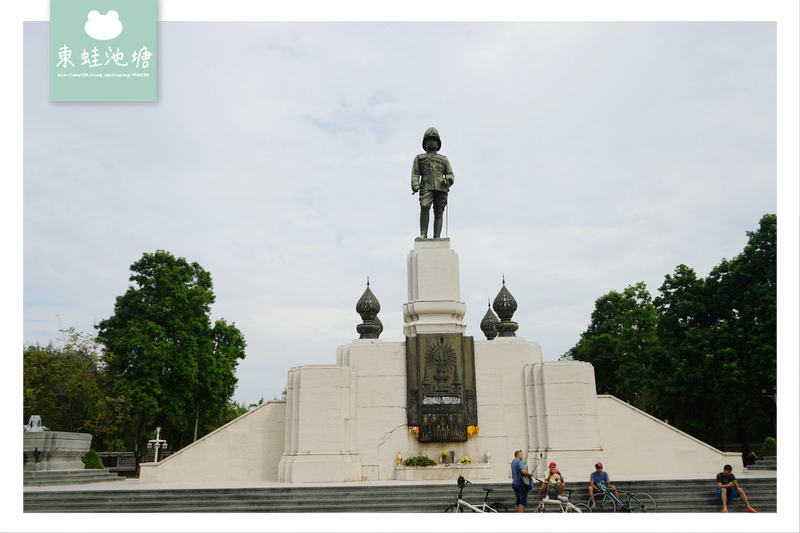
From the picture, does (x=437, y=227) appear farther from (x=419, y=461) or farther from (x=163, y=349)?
(x=163, y=349)

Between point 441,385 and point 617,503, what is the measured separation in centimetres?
651

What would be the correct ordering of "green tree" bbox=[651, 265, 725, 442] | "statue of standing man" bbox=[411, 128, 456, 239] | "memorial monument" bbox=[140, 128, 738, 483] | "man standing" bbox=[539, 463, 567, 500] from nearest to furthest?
"man standing" bbox=[539, 463, 567, 500], "memorial monument" bbox=[140, 128, 738, 483], "statue of standing man" bbox=[411, 128, 456, 239], "green tree" bbox=[651, 265, 725, 442]

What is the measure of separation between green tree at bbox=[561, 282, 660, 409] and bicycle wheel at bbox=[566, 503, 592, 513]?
26.0m

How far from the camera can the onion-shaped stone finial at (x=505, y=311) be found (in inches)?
763

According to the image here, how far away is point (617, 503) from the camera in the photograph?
12180mm

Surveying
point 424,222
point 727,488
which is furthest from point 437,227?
point 727,488

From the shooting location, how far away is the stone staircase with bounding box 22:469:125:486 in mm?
16812

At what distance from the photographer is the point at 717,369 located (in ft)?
89.5

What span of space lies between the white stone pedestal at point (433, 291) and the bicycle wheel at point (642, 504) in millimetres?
7031

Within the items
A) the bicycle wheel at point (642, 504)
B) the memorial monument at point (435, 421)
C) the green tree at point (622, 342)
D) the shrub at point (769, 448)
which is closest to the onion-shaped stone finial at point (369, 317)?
the memorial monument at point (435, 421)

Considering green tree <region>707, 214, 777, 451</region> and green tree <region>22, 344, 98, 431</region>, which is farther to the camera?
green tree <region>22, 344, 98, 431</region>

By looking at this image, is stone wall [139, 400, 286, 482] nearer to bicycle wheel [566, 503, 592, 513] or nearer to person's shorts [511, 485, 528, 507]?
person's shorts [511, 485, 528, 507]

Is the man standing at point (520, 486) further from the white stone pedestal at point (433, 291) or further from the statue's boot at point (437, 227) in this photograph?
the statue's boot at point (437, 227)

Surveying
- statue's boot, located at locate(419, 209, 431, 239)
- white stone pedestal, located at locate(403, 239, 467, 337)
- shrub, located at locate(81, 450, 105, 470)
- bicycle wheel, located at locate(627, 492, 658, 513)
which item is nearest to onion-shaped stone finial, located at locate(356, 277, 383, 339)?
white stone pedestal, located at locate(403, 239, 467, 337)
